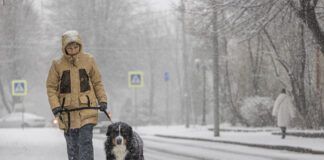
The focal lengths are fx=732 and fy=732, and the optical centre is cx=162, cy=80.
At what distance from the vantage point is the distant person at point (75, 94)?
8750 millimetres

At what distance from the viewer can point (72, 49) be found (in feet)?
28.7

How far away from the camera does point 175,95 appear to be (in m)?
100

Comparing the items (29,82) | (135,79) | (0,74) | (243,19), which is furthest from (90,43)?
(243,19)

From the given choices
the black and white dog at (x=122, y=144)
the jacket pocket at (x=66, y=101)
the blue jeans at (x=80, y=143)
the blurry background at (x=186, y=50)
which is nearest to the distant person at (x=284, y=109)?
the blurry background at (x=186, y=50)

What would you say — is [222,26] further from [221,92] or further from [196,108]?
[196,108]

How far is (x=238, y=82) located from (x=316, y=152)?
1582cm

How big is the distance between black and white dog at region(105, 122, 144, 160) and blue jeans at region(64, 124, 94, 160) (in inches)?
9.9

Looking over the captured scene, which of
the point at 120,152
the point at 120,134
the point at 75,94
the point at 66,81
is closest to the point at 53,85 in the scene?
the point at 66,81

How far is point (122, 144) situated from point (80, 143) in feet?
1.66

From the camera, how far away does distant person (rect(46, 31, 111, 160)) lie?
8.75m

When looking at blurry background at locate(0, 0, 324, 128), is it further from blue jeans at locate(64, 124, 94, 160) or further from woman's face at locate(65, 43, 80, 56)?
blue jeans at locate(64, 124, 94, 160)

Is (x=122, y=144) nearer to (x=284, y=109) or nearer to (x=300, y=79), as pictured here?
(x=284, y=109)

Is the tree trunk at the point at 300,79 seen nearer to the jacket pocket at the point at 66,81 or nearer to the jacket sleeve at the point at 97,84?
the jacket sleeve at the point at 97,84

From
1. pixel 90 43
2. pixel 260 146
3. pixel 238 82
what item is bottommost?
pixel 260 146
